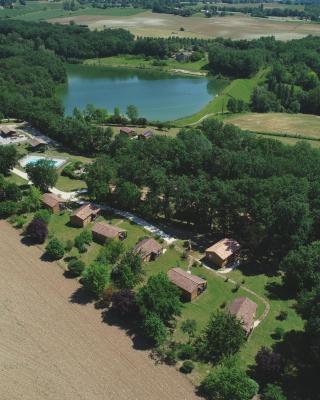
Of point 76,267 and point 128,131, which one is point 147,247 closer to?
point 76,267

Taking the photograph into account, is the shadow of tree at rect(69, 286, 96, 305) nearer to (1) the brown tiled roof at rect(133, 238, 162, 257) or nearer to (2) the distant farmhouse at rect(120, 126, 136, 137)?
(1) the brown tiled roof at rect(133, 238, 162, 257)

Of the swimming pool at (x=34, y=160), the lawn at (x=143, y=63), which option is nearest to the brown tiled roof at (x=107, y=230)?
the swimming pool at (x=34, y=160)

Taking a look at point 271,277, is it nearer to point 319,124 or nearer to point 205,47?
point 319,124

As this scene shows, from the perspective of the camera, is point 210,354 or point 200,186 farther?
point 200,186

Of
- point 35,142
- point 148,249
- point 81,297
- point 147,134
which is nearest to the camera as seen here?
point 81,297

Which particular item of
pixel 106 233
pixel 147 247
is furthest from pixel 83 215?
pixel 147 247

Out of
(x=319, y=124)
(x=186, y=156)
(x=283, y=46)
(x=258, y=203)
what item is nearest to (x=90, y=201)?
(x=186, y=156)

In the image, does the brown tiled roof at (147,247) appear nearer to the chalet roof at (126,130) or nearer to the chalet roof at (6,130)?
the chalet roof at (126,130)
